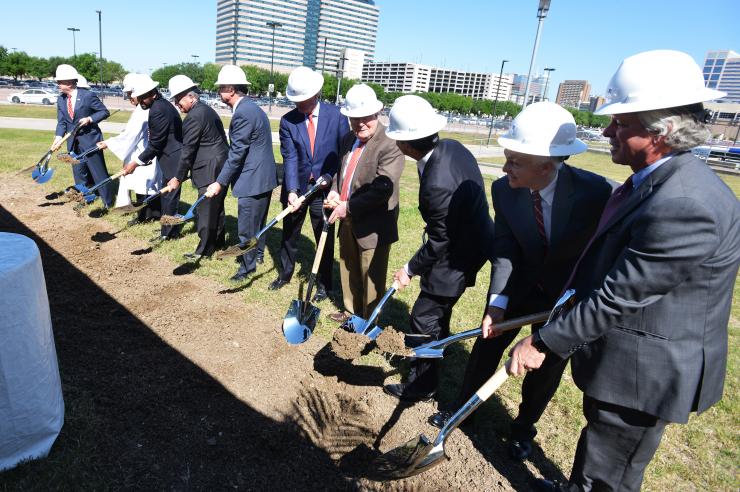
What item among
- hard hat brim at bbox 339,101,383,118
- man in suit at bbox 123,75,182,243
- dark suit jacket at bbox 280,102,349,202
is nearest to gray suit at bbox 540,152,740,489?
hard hat brim at bbox 339,101,383,118

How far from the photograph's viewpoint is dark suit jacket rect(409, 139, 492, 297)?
2.72 m

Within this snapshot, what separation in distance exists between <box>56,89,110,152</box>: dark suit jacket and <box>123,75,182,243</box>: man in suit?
1.45 meters

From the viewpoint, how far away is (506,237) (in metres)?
2.57

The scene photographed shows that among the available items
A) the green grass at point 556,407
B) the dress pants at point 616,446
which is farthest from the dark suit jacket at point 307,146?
the dress pants at point 616,446

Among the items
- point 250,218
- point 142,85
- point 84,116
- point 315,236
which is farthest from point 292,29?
point 315,236

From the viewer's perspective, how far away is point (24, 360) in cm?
218

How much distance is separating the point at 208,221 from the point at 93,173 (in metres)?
2.92

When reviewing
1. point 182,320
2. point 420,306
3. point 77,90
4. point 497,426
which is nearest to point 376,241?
point 420,306

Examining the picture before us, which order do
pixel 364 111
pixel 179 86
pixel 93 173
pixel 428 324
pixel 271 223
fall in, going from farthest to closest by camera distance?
1. pixel 93 173
2. pixel 179 86
3. pixel 271 223
4. pixel 364 111
5. pixel 428 324

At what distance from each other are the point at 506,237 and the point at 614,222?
0.83 metres

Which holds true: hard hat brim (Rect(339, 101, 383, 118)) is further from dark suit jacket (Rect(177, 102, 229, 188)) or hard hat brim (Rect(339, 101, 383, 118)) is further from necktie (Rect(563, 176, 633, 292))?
dark suit jacket (Rect(177, 102, 229, 188))

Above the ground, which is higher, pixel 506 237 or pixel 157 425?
pixel 506 237

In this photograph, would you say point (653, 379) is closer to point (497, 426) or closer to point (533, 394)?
point (533, 394)

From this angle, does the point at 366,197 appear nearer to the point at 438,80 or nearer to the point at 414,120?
the point at 414,120
